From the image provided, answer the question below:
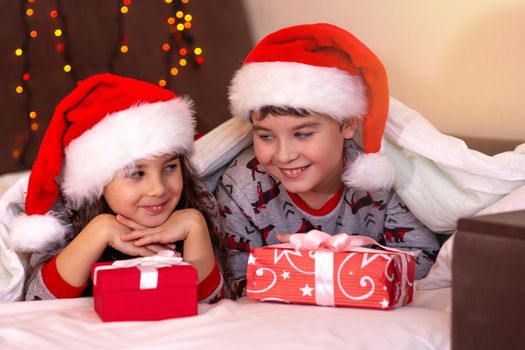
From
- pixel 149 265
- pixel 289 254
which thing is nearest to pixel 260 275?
pixel 289 254

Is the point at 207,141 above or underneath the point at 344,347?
above

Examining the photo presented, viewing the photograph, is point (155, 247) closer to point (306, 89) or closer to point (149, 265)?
point (149, 265)

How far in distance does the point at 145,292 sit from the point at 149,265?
7 cm

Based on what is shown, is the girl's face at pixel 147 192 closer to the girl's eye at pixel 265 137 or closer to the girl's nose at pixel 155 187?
the girl's nose at pixel 155 187

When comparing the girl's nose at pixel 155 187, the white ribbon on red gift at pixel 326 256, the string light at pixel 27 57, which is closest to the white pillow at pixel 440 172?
the white ribbon on red gift at pixel 326 256

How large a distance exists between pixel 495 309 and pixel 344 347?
25 cm

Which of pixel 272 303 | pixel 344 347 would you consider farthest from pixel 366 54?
pixel 344 347

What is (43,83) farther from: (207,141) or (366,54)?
(366,54)

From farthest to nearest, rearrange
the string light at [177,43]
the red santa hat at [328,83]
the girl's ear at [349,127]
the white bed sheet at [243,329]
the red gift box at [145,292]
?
the string light at [177,43] < the girl's ear at [349,127] < the red santa hat at [328,83] < the red gift box at [145,292] < the white bed sheet at [243,329]

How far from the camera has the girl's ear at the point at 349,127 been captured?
190 centimetres

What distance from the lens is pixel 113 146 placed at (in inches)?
66.8

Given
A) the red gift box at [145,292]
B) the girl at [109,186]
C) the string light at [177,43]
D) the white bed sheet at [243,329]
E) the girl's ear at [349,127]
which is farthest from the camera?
the string light at [177,43]

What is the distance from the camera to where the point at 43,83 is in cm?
231

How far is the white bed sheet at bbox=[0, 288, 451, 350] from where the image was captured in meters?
1.32
